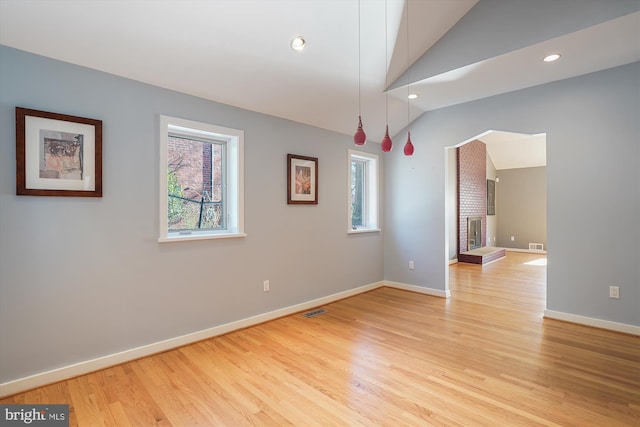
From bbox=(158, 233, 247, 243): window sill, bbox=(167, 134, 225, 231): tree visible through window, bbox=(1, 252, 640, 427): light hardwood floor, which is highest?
bbox=(167, 134, 225, 231): tree visible through window

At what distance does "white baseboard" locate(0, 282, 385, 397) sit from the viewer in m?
2.16

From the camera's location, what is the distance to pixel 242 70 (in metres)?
2.86

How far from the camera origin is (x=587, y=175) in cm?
331

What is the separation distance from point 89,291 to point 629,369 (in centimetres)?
428

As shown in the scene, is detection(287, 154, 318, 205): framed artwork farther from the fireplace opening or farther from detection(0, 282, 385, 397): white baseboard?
the fireplace opening

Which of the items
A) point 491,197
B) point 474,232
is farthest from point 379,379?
point 491,197

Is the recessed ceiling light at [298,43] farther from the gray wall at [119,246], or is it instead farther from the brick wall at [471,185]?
the brick wall at [471,185]

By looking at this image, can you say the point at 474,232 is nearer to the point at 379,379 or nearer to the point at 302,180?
the point at 302,180

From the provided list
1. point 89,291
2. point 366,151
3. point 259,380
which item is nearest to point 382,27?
point 366,151

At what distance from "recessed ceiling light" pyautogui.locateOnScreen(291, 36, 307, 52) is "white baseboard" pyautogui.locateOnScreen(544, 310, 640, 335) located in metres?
3.91

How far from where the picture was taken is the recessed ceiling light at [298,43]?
2.68 metres

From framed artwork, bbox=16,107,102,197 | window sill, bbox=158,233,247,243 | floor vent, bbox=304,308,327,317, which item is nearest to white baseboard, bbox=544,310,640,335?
floor vent, bbox=304,308,327,317

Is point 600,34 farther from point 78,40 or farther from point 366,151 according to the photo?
point 78,40

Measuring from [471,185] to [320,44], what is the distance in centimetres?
666
